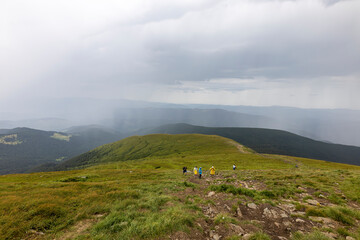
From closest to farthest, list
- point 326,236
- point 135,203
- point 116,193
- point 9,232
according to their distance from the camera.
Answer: point 326,236
point 9,232
point 135,203
point 116,193

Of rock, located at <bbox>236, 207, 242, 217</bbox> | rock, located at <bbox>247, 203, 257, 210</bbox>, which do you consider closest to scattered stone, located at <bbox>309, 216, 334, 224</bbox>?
rock, located at <bbox>247, 203, 257, 210</bbox>

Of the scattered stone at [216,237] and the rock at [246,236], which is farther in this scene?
the scattered stone at [216,237]

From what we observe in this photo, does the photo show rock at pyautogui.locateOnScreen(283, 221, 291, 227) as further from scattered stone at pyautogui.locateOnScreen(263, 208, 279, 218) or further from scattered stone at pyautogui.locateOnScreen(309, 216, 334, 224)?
scattered stone at pyautogui.locateOnScreen(309, 216, 334, 224)

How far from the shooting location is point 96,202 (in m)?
12.8

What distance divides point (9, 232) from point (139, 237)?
789 centimetres

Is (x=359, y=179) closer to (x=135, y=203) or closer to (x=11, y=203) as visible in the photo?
(x=135, y=203)

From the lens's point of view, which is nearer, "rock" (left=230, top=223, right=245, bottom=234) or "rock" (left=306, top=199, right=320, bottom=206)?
"rock" (left=230, top=223, right=245, bottom=234)

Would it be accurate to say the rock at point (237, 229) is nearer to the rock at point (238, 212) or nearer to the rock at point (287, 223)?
the rock at point (238, 212)

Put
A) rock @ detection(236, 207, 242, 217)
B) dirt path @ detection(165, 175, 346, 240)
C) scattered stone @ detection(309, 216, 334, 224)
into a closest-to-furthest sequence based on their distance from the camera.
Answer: dirt path @ detection(165, 175, 346, 240) < scattered stone @ detection(309, 216, 334, 224) < rock @ detection(236, 207, 242, 217)

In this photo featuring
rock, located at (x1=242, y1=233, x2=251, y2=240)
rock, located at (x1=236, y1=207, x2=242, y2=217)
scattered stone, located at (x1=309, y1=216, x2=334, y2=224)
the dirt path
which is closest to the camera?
rock, located at (x1=242, y1=233, x2=251, y2=240)

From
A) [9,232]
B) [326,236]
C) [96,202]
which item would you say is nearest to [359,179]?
[326,236]

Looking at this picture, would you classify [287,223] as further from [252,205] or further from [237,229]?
[237,229]

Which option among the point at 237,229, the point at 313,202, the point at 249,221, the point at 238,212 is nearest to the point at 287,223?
the point at 249,221

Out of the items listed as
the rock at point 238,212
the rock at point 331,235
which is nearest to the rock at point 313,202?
the rock at point 331,235
